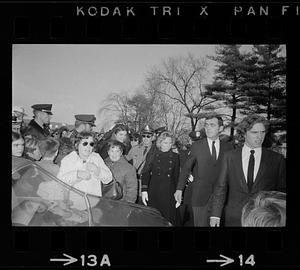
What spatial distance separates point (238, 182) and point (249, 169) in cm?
22

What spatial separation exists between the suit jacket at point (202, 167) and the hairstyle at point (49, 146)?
64.8 inches

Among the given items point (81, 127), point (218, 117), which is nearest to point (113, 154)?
point (81, 127)

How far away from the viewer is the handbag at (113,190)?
27.6 feet

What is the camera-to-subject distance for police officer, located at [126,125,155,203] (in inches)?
332

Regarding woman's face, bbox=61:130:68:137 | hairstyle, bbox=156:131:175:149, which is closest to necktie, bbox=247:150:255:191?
hairstyle, bbox=156:131:175:149

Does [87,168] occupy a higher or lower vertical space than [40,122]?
lower

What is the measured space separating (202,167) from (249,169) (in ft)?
1.97

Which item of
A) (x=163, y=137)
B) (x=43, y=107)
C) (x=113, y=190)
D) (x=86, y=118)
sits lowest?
(x=113, y=190)

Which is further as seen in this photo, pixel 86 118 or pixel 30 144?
pixel 30 144

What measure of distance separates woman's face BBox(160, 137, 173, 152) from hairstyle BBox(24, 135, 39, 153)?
1.61 m

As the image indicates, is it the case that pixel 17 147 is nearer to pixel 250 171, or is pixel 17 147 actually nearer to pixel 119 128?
pixel 119 128

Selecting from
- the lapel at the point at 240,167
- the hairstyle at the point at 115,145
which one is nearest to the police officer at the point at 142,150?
the hairstyle at the point at 115,145
